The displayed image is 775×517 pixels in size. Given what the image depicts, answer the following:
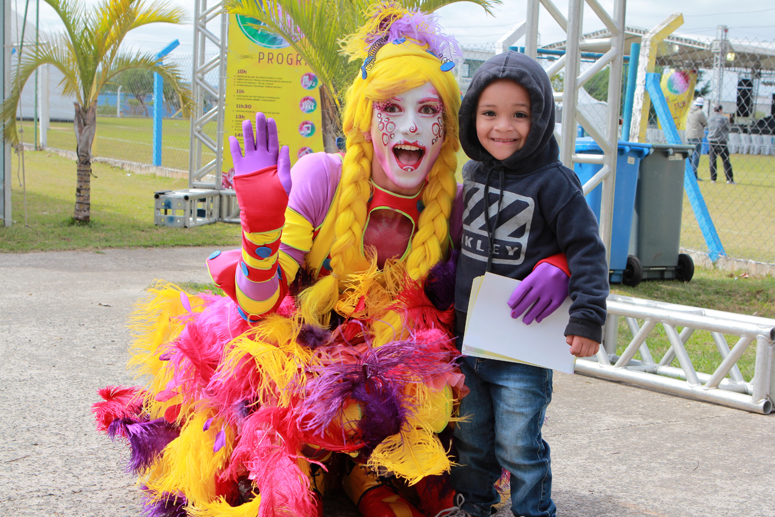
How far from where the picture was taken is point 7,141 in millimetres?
7473

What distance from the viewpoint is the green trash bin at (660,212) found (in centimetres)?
665

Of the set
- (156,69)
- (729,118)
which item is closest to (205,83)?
(156,69)

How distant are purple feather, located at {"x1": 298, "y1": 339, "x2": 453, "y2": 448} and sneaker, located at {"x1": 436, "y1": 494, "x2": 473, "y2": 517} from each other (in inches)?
18.5

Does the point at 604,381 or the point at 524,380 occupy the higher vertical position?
the point at 524,380

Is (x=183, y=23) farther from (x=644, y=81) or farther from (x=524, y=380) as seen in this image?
(x=524, y=380)

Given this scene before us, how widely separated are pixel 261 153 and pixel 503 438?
3.57 feet

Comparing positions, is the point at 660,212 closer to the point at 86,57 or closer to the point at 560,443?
the point at 560,443

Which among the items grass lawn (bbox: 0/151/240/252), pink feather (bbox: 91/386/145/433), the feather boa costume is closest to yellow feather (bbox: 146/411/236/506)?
the feather boa costume

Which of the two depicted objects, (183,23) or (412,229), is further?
(183,23)

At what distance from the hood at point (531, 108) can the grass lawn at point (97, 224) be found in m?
5.85

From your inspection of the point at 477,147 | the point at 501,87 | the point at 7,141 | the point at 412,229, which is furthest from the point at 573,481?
the point at 7,141

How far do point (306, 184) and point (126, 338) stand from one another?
2.58 meters

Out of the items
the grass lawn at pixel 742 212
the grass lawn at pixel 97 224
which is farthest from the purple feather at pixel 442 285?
the grass lawn at pixel 742 212

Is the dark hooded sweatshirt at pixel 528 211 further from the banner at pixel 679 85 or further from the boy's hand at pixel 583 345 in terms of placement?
the banner at pixel 679 85
